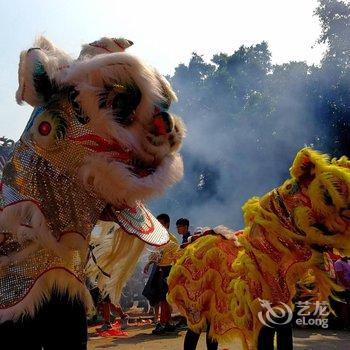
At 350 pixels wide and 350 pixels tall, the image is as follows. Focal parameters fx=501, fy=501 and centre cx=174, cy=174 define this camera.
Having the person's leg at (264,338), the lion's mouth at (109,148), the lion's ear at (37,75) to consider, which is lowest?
the person's leg at (264,338)

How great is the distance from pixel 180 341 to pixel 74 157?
635cm

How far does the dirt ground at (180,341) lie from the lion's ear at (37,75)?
17.0 ft

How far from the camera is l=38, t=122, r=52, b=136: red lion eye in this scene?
1.85 meters

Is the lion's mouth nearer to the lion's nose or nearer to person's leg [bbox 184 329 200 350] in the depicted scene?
the lion's nose

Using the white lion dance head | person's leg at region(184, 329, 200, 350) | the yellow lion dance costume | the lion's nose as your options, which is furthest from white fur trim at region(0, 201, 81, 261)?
person's leg at region(184, 329, 200, 350)

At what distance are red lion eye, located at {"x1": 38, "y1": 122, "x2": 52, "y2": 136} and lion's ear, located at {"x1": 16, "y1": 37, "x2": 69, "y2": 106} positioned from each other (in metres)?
0.09

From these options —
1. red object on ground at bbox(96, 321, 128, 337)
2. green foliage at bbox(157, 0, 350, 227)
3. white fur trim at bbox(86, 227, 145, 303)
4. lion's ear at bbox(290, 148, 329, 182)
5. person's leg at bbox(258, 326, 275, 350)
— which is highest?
green foliage at bbox(157, 0, 350, 227)

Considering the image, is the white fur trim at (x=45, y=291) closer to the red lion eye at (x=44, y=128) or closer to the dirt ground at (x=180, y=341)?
the red lion eye at (x=44, y=128)

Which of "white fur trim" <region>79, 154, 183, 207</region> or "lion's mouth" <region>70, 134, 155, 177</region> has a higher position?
"lion's mouth" <region>70, 134, 155, 177</region>

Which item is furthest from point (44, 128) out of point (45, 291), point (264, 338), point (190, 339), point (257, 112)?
point (257, 112)

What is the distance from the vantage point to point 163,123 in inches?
72.9

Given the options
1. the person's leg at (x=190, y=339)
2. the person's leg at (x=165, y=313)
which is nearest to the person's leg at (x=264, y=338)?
the person's leg at (x=190, y=339)

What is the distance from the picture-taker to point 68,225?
183cm

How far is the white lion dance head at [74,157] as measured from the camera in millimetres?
1789
